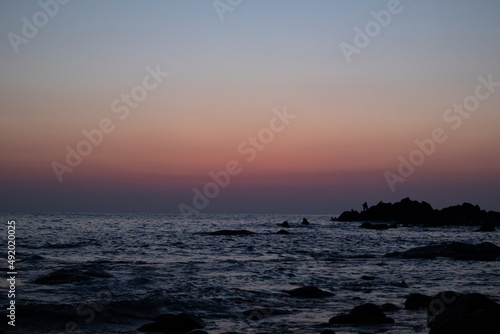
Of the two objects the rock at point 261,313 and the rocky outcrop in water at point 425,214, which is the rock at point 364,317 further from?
the rocky outcrop in water at point 425,214

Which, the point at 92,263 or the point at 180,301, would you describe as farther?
the point at 92,263

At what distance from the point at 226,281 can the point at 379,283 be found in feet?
24.2

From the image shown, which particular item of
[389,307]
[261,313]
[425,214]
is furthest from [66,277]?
[425,214]

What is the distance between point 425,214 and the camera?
12838cm

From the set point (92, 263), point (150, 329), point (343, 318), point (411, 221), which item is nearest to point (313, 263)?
point (92, 263)

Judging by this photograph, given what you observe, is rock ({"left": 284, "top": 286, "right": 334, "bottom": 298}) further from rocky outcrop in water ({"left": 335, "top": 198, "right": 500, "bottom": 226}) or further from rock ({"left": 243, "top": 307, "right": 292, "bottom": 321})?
rocky outcrop in water ({"left": 335, "top": 198, "right": 500, "bottom": 226})

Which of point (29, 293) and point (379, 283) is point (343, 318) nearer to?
point (379, 283)

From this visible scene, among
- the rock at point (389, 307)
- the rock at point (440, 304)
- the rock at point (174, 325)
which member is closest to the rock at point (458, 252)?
the rock at point (440, 304)

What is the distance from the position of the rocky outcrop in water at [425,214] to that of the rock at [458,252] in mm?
77357

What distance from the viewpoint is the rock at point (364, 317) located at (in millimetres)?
13875

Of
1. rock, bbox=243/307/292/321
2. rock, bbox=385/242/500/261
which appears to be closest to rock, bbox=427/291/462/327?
rock, bbox=243/307/292/321

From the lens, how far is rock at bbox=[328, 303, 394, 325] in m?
13.9

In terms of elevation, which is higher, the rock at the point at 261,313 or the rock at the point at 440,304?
the rock at the point at 440,304

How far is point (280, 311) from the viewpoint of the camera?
16094 mm
